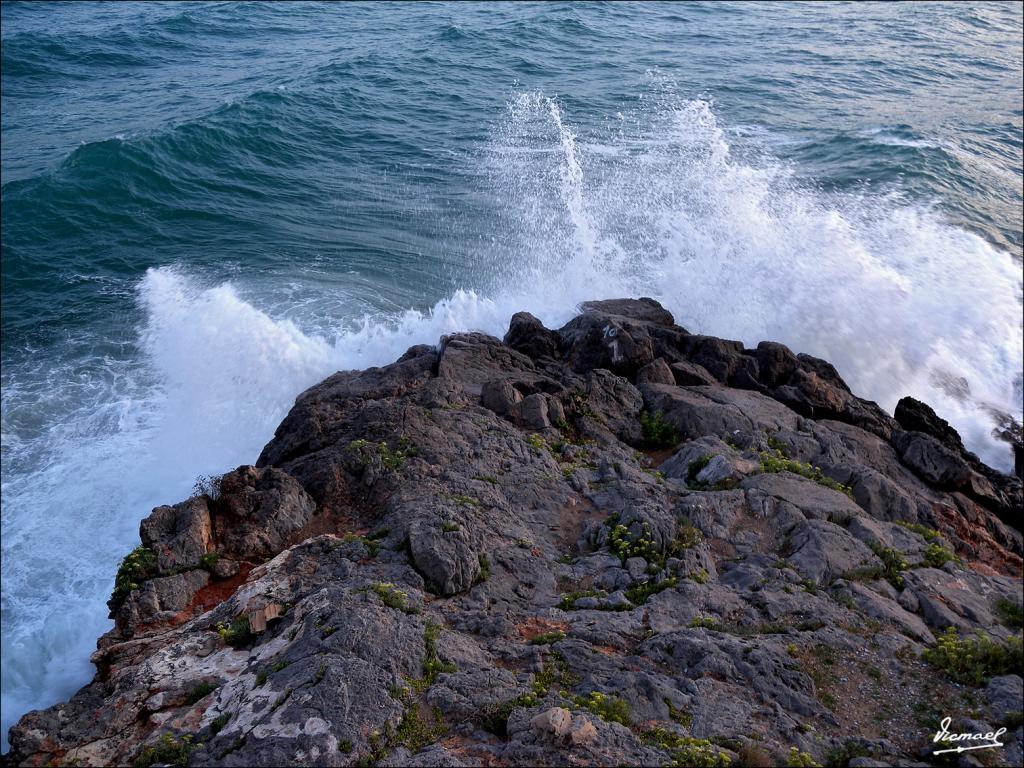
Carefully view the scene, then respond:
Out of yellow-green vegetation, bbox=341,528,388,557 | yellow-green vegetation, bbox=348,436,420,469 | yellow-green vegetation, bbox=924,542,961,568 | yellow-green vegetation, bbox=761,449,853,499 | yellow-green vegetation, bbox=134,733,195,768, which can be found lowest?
yellow-green vegetation, bbox=924,542,961,568

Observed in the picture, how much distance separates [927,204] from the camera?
29.3 m

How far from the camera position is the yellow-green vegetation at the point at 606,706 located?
8.34m

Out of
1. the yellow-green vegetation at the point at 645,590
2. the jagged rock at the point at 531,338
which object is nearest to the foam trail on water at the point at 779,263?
the jagged rock at the point at 531,338

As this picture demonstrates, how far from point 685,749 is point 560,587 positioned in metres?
3.35

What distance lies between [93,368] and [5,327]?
367 centimetres

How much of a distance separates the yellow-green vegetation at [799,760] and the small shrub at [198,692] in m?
6.24

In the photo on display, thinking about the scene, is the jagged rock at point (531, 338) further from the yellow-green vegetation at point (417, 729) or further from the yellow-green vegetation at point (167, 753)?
the yellow-green vegetation at point (167, 753)

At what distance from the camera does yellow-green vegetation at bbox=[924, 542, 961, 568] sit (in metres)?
12.4

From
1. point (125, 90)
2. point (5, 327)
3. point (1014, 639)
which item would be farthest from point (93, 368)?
point (125, 90)

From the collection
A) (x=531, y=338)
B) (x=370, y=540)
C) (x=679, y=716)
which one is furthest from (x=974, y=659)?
(x=531, y=338)

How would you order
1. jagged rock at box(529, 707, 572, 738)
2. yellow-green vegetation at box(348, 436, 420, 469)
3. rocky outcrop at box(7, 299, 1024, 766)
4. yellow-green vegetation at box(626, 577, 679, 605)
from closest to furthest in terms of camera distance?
jagged rock at box(529, 707, 572, 738), rocky outcrop at box(7, 299, 1024, 766), yellow-green vegetation at box(626, 577, 679, 605), yellow-green vegetation at box(348, 436, 420, 469)

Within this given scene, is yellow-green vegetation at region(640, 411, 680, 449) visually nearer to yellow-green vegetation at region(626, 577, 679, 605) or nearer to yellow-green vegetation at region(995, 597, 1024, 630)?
yellow-green vegetation at region(626, 577, 679, 605)

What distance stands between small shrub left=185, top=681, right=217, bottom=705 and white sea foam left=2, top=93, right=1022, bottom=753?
4.90 meters

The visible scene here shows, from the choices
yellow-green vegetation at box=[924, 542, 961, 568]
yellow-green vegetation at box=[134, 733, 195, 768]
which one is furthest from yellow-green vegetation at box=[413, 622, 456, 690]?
yellow-green vegetation at box=[924, 542, 961, 568]
